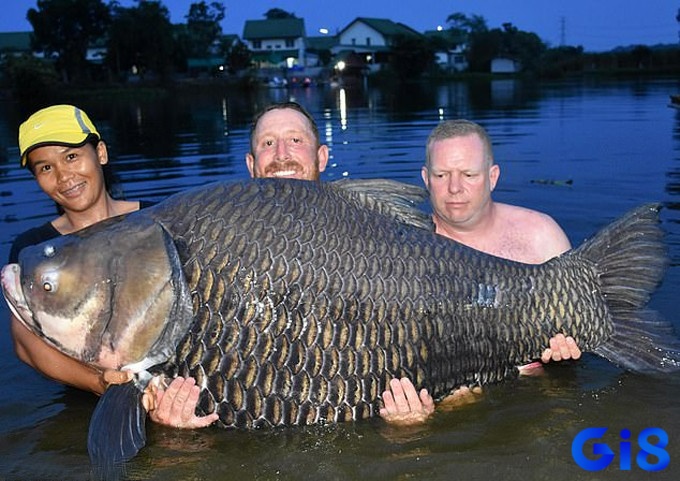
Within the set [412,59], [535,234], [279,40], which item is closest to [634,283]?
[535,234]

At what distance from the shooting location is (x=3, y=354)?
205 inches

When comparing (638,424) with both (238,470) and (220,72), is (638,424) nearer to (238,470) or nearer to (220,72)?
(238,470)

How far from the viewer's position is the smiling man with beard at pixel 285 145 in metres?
4.86

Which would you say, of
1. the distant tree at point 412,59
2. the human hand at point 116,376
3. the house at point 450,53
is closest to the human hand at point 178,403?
the human hand at point 116,376

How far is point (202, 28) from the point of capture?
73.2 meters

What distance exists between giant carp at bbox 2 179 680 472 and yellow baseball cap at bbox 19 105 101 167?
1.19m

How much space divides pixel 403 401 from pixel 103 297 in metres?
1.51

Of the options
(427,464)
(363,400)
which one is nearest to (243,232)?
(363,400)

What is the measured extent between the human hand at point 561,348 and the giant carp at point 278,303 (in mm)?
45

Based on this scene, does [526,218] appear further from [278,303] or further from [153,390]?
[153,390]

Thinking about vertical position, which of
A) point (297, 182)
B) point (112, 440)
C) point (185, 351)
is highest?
point (297, 182)

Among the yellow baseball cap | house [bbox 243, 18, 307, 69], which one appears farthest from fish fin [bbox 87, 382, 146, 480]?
house [bbox 243, 18, 307, 69]

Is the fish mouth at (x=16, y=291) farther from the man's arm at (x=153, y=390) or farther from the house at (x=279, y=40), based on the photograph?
the house at (x=279, y=40)

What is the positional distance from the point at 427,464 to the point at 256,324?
1.11 metres
